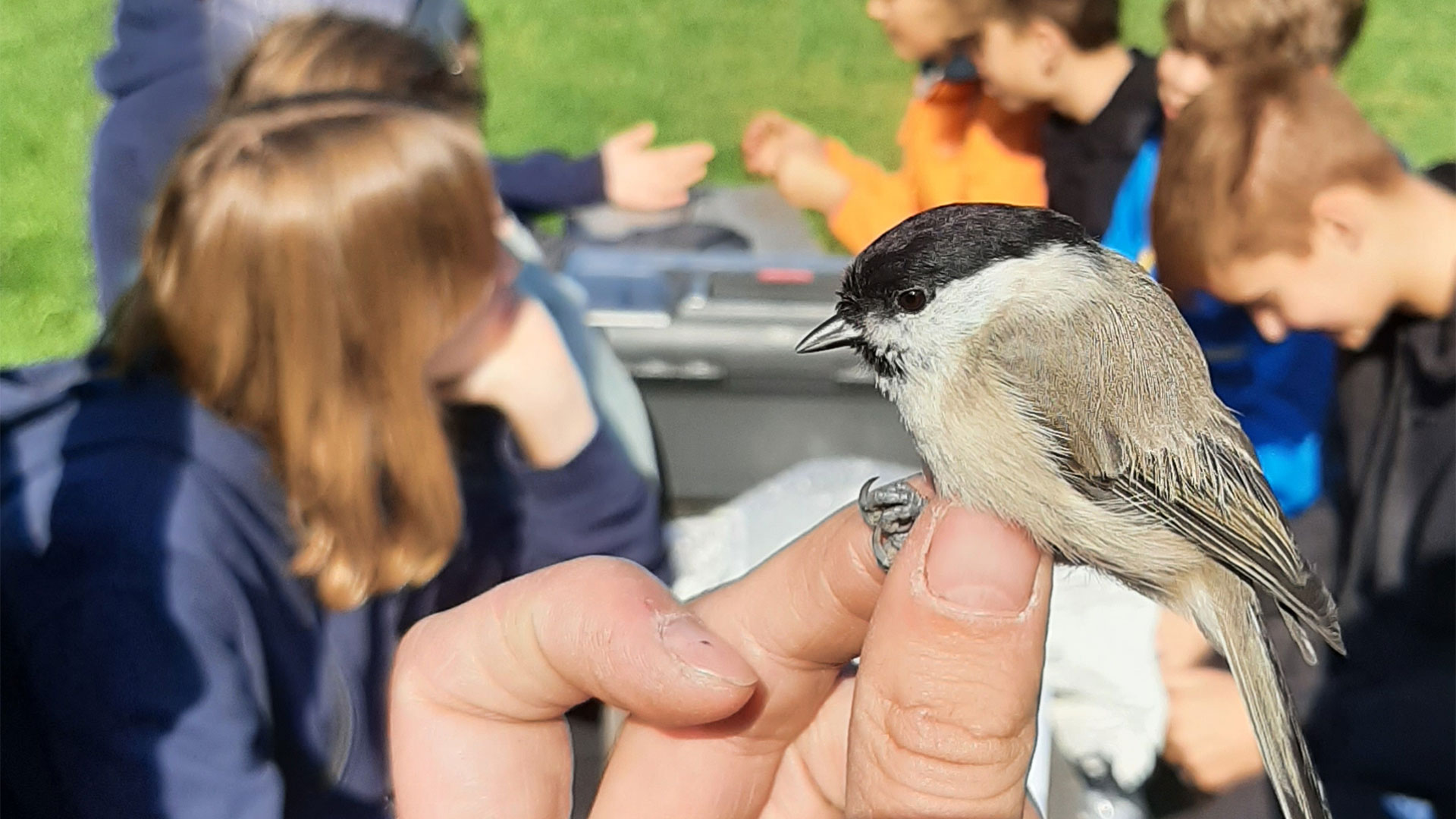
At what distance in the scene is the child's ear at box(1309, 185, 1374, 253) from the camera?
6.10ft

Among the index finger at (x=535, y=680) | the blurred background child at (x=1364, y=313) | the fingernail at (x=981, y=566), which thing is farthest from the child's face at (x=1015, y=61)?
the index finger at (x=535, y=680)

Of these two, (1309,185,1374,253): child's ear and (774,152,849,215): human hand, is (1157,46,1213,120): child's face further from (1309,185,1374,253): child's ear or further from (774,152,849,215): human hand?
(774,152,849,215): human hand

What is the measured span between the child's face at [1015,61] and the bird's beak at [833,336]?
1448mm

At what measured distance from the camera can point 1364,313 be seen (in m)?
1.89

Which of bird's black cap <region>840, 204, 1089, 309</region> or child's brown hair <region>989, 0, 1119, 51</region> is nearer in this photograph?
bird's black cap <region>840, 204, 1089, 309</region>

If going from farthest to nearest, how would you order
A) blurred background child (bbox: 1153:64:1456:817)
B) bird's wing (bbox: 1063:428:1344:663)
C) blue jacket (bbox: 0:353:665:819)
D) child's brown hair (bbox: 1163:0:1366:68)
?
child's brown hair (bbox: 1163:0:1366:68), blurred background child (bbox: 1153:64:1456:817), blue jacket (bbox: 0:353:665:819), bird's wing (bbox: 1063:428:1344:663)

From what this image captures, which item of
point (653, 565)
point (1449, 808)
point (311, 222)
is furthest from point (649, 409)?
point (1449, 808)

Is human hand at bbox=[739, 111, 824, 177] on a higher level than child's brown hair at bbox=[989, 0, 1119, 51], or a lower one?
lower

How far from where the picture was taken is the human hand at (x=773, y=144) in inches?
119

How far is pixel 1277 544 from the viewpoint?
4.27 feet

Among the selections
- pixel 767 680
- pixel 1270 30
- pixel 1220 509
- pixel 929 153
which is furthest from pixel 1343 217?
pixel 767 680

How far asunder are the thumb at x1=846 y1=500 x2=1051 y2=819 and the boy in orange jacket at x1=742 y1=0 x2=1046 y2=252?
5.35ft

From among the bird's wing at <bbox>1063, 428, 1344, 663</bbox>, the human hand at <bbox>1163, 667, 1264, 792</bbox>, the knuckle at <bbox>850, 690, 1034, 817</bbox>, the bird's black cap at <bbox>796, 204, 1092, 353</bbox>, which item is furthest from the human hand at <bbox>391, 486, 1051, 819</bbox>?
the human hand at <bbox>1163, 667, 1264, 792</bbox>

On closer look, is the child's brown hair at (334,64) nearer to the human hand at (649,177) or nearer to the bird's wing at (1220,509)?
the human hand at (649,177)
